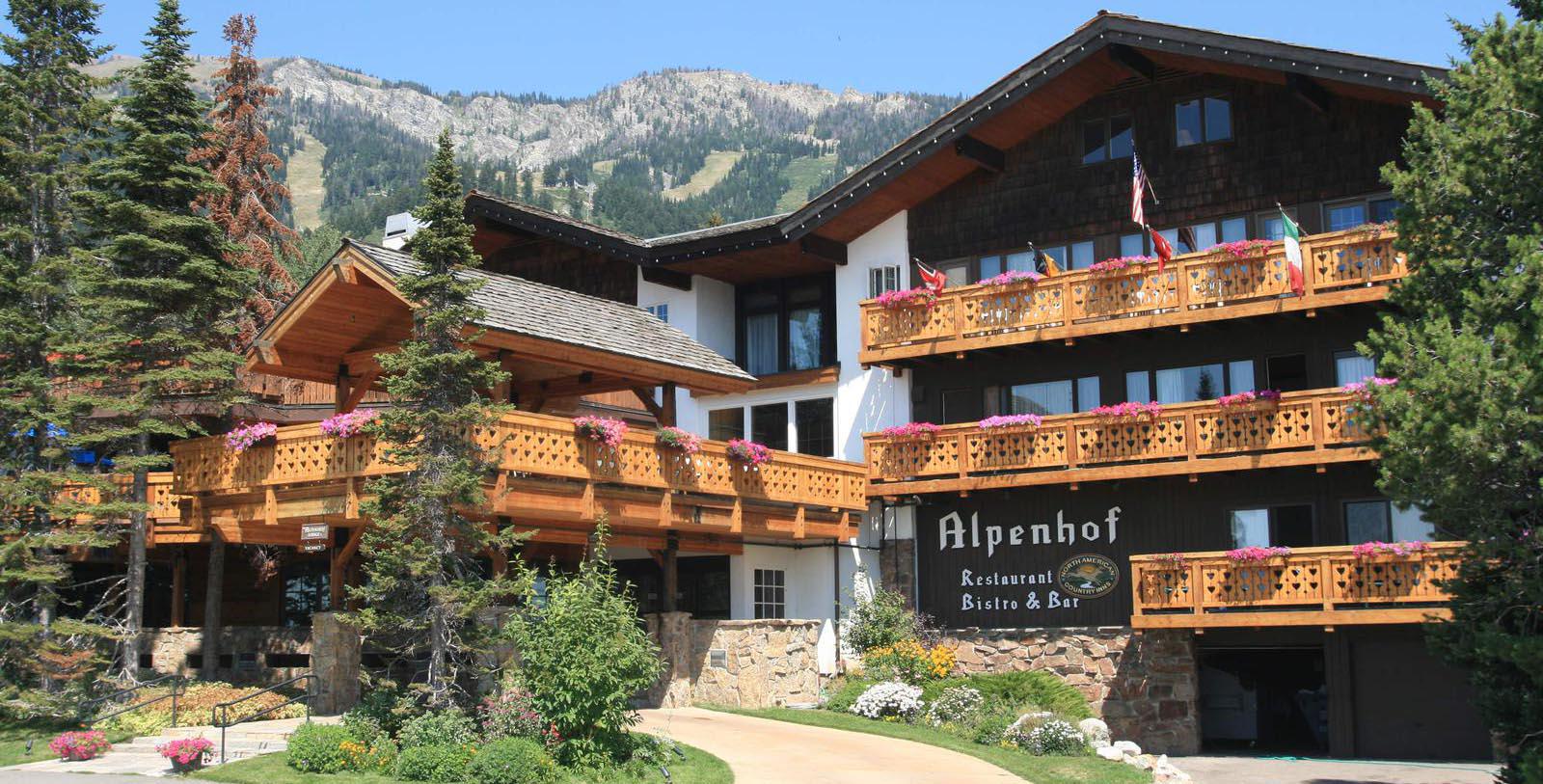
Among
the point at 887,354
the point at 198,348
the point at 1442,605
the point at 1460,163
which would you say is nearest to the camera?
the point at 1460,163

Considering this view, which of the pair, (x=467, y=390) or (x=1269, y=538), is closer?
(x=467, y=390)

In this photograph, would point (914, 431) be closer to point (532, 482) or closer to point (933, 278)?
point (933, 278)

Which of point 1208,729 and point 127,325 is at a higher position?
point 127,325

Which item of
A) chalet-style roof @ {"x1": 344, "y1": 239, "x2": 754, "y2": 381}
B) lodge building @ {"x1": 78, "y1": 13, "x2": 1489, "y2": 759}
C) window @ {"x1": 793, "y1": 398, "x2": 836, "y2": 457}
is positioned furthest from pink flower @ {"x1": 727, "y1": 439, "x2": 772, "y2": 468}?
window @ {"x1": 793, "y1": 398, "x2": 836, "y2": 457}

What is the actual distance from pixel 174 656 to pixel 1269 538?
21.9 metres

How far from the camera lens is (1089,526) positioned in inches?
1272

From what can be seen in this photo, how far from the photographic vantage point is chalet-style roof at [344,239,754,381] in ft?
85.1

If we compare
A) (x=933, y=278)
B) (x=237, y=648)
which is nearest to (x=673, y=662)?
(x=237, y=648)

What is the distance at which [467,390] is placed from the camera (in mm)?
23062

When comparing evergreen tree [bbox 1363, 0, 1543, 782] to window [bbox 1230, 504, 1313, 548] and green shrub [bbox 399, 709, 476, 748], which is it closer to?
window [bbox 1230, 504, 1313, 548]

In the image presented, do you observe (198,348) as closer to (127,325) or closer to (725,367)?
(127,325)

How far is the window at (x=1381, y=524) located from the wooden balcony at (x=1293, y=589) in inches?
66.4

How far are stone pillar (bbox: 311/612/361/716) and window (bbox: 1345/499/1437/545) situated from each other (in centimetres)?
1873

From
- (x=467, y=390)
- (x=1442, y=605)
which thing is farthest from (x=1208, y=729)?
(x=467, y=390)
